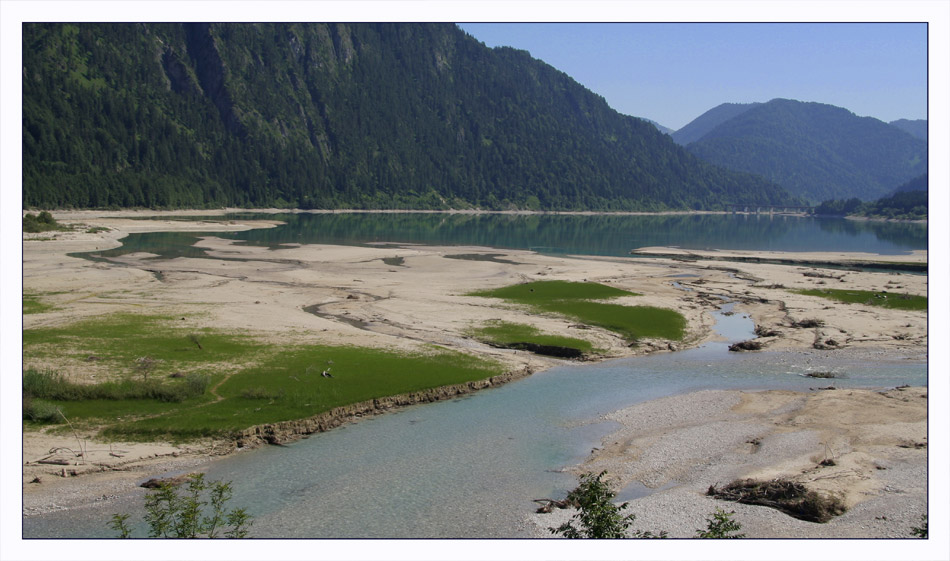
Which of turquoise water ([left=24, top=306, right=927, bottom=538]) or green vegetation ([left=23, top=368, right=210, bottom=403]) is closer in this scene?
turquoise water ([left=24, top=306, right=927, bottom=538])

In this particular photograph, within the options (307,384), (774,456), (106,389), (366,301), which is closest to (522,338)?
(307,384)

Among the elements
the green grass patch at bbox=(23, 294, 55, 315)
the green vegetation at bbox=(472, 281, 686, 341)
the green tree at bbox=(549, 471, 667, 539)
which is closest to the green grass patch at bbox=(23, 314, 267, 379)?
the green grass patch at bbox=(23, 294, 55, 315)

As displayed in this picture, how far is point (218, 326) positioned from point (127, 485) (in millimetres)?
22311

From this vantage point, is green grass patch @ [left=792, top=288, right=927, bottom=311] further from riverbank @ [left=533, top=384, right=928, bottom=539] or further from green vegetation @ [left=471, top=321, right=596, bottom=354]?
green vegetation @ [left=471, top=321, right=596, bottom=354]

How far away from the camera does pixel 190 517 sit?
18.5m

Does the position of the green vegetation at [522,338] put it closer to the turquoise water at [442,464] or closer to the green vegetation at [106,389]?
the turquoise water at [442,464]

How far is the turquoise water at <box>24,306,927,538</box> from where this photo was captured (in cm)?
2181

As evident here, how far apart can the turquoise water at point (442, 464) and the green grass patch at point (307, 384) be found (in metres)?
1.81

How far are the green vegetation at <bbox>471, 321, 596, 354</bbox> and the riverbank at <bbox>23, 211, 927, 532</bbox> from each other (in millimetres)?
966

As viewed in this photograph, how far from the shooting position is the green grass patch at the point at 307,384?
28.3 m

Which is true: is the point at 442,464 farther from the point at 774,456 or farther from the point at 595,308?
the point at 595,308

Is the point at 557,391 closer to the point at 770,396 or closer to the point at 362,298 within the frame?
the point at 770,396

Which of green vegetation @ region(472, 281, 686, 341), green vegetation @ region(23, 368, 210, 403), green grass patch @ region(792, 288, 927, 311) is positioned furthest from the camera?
green grass patch @ region(792, 288, 927, 311)
